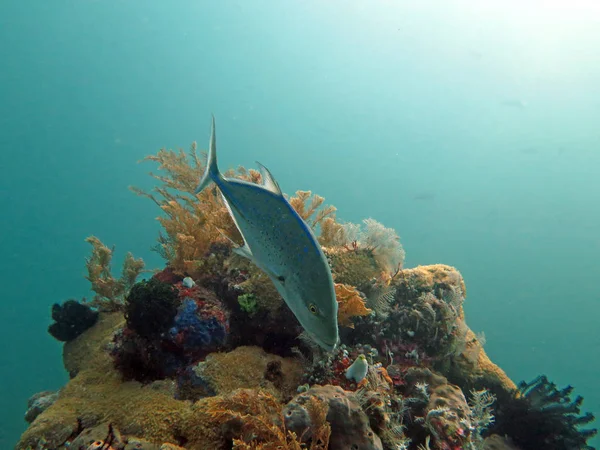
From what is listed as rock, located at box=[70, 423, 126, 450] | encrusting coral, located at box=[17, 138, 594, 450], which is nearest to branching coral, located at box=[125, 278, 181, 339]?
encrusting coral, located at box=[17, 138, 594, 450]

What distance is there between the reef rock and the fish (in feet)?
4.77

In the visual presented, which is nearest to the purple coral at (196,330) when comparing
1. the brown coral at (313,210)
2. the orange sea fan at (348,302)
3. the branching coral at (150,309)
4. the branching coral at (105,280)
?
the branching coral at (150,309)

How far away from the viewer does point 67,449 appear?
3.27m

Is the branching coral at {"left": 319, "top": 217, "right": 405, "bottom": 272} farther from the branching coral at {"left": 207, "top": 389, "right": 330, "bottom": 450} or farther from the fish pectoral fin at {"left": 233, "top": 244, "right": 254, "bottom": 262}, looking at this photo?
the fish pectoral fin at {"left": 233, "top": 244, "right": 254, "bottom": 262}

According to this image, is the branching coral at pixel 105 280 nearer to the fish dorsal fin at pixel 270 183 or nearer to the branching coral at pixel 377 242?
the branching coral at pixel 377 242

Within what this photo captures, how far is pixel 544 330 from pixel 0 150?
647 ft

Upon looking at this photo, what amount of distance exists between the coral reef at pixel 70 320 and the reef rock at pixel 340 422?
5.49m

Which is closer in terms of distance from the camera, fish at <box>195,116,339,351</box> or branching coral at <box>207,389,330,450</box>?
fish at <box>195,116,339,351</box>

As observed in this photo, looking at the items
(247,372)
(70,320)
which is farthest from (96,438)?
(70,320)

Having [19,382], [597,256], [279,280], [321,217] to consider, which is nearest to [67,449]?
[279,280]

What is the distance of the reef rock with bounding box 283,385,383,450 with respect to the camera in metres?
2.85

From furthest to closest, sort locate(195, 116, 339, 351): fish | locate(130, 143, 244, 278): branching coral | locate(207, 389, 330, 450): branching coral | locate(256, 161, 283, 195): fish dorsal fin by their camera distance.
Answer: locate(130, 143, 244, 278): branching coral, locate(207, 389, 330, 450): branching coral, locate(256, 161, 283, 195): fish dorsal fin, locate(195, 116, 339, 351): fish

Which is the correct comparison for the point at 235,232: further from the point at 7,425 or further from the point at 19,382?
the point at 19,382

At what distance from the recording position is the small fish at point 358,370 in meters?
3.75
